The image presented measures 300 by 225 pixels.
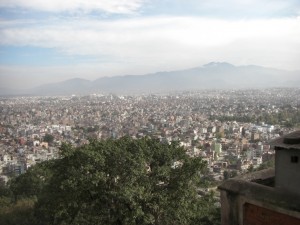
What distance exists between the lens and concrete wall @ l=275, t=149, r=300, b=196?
250cm

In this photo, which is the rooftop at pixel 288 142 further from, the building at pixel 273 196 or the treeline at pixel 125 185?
the treeline at pixel 125 185

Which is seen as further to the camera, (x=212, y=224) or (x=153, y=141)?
(x=212, y=224)

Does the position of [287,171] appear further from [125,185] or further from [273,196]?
[125,185]

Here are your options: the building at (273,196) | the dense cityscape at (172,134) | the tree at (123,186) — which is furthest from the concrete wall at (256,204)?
the dense cityscape at (172,134)

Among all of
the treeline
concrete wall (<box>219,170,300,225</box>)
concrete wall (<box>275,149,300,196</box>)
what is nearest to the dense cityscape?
the treeline

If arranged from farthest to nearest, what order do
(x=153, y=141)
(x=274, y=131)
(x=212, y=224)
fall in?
(x=274, y=131) → (x=212, y=224) → (x=153, y=141)

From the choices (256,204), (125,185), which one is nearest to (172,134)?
(125,185)

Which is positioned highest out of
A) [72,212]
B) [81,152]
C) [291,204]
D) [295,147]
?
[295,147]

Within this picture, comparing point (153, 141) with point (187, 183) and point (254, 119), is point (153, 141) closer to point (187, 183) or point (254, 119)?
point (187, 183)

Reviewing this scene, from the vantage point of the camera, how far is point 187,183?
8383 millimetres

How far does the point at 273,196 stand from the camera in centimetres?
249

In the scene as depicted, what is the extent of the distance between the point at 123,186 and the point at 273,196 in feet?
18.8

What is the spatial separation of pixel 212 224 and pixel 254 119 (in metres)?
54.8

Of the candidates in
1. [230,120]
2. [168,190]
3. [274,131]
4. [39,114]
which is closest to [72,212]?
[168,190]
